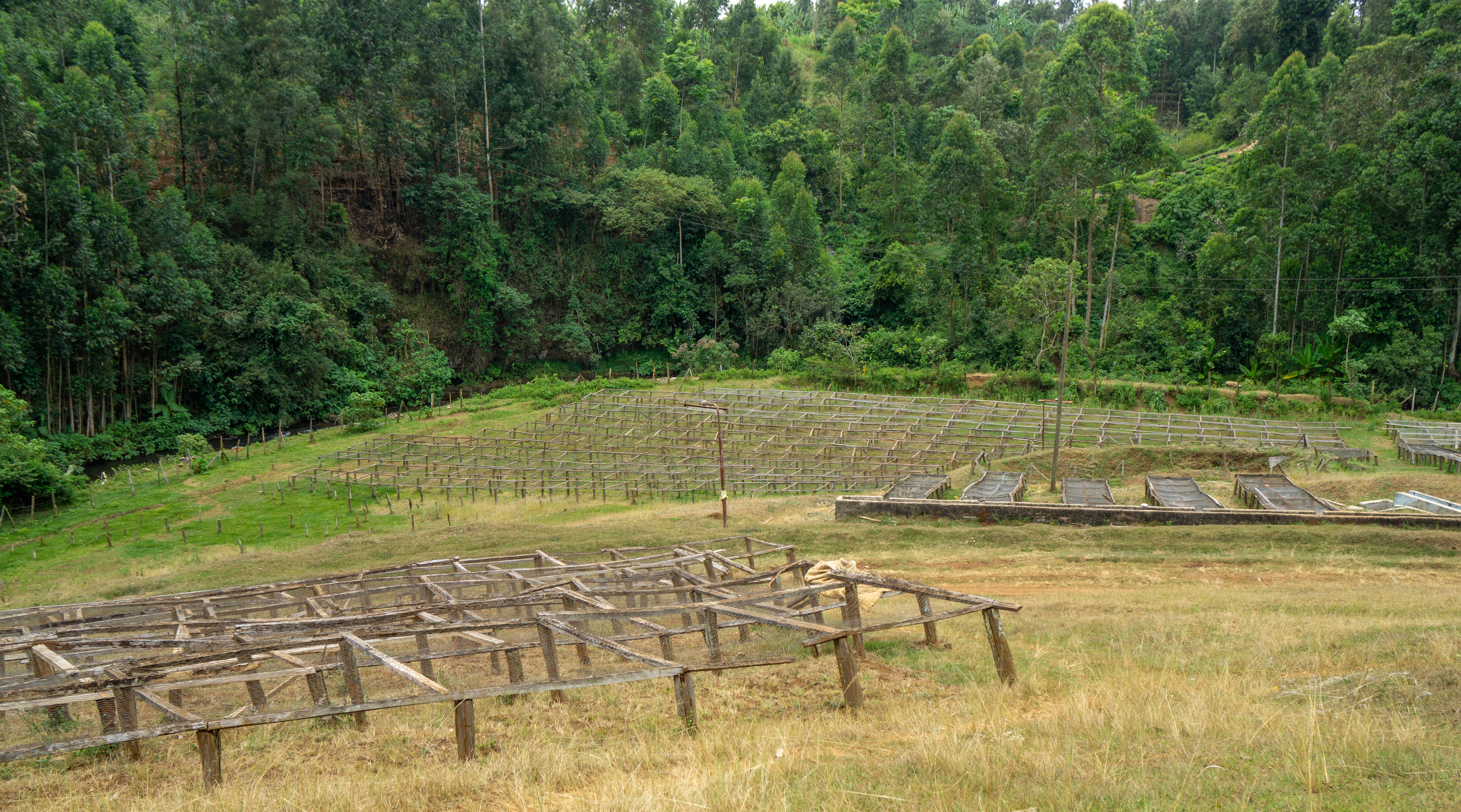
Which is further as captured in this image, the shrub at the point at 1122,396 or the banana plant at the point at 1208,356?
the banana plant at the point at 1208,356

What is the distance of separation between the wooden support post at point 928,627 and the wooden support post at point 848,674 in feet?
5.93

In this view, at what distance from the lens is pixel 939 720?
702cm

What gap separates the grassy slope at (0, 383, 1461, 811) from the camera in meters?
5.48

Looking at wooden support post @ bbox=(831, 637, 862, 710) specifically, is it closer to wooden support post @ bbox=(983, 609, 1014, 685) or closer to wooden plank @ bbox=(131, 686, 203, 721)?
wooden support post @ bbox=(983, 609, 1014, 685)

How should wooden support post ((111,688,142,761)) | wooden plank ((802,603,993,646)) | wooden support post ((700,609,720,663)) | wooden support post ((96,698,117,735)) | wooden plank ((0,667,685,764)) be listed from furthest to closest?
1. wooden support post ((700,609,720,663))
2. wooden plank ((802,603,993,646))
3. wooden support post ((96,698,117,735))
4. wooden support post ((111,688,142,761))
5. wooden plank ((0,667,685,764))

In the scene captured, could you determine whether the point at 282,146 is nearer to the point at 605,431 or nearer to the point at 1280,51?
the point at 605,431

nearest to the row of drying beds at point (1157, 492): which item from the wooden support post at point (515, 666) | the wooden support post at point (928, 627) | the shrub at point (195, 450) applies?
the wooden support post at point (928, 627)

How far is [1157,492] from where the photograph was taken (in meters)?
20.4

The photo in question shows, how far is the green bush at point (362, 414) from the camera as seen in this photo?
3509 centimetres

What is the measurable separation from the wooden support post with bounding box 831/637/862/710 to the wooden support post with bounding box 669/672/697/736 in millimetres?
1367

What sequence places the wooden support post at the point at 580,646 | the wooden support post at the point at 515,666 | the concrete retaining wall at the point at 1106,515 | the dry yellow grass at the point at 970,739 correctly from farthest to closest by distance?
the concrete retaining wall at the point at 1106,515 → the wooden support post at the point at 580,646 → the wooden support post at the point at 515,666 → the dry yellow grass at the point at 970,739

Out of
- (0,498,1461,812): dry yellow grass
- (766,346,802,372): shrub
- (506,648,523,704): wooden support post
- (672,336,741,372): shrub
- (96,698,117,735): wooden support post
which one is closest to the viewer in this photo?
(0,498,1461,812): dry yellow grass

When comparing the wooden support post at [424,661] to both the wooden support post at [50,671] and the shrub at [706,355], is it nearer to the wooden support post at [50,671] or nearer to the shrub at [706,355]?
the wooden support post at [50,671]

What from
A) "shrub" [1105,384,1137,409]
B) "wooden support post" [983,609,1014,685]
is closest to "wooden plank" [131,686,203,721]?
"wooden support post" [983,609,1014,685]
